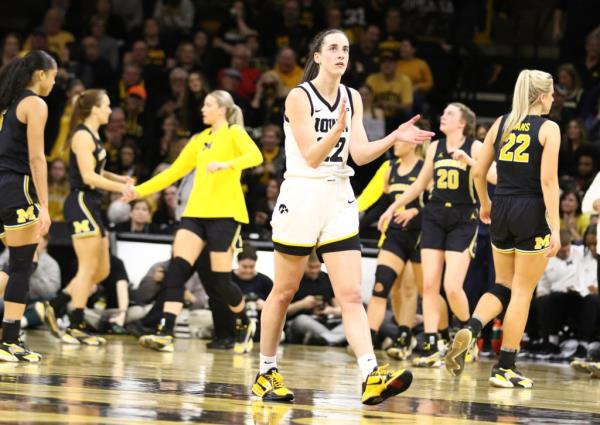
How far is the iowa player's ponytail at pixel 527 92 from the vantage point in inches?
330

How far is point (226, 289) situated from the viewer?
1080 centimetres

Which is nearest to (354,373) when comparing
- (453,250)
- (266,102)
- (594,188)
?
(453,250)

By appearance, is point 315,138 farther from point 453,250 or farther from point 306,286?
point 306,286

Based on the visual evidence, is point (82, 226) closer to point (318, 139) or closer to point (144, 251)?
point (144, 251)

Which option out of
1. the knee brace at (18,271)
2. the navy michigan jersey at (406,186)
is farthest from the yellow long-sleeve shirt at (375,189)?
the knee brace at (18,271)

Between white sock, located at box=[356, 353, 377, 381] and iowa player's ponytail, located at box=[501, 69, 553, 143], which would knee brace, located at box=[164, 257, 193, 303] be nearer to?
iowa player's ponytail, located at box=[501, 69, 553, 143]

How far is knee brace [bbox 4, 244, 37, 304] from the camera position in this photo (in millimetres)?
Answer: 8555

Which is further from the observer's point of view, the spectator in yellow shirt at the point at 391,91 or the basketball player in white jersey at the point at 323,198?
the spectator in yellow shirt at the point at 391,91

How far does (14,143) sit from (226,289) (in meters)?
2.92

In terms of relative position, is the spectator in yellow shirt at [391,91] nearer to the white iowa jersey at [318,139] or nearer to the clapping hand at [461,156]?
the clapping hand at [461,156]

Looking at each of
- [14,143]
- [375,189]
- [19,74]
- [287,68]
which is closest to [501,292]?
[375,189]

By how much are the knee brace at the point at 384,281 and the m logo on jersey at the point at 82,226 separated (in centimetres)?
260

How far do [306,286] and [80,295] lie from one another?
2.72 metres

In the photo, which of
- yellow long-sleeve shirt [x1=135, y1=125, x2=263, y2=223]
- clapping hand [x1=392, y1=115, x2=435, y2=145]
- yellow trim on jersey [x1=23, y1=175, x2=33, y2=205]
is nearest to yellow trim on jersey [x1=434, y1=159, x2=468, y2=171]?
yellow long-sleeve shirt [x1=135, y1=125, x2=263, y2=223]
